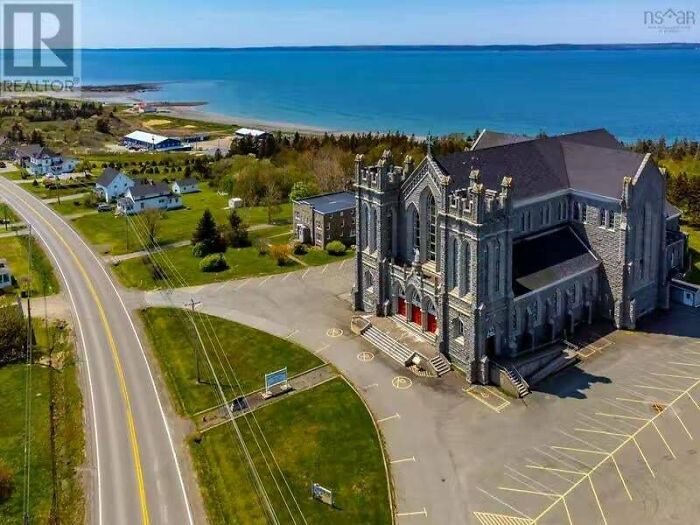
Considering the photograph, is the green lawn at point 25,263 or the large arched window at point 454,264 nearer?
the large arched window at point 454,264

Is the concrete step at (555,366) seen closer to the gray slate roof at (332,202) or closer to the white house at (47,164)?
the gray slate roof at (332,202)

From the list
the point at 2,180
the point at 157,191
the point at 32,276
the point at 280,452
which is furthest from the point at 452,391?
the point at 2,180

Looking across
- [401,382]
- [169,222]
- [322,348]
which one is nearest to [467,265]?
[401,382]

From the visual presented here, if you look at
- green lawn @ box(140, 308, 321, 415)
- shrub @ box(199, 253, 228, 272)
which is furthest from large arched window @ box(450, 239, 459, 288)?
shrub @ box(199, 253, 228, 272)

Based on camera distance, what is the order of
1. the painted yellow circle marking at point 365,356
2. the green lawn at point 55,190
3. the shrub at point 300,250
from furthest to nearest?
the green lawn at point 55,190
the shrub at point 300,250
the painted yellow circle marking at point 365,356

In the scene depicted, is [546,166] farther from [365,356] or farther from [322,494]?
[322,494]

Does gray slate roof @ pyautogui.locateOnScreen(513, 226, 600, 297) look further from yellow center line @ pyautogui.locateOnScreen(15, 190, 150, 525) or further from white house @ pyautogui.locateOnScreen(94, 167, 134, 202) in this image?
white house @ pyautogui.locateOnScreen(94, 167, 134, 202)

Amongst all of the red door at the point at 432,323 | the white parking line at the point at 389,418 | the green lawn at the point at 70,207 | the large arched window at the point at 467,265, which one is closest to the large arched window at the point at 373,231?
the red door at the point at 432,323
